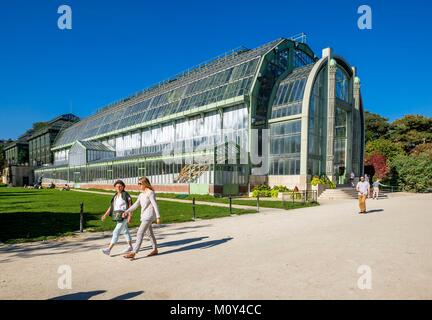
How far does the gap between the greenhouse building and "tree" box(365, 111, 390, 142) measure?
26.2 meters

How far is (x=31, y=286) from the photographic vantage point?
211 inches

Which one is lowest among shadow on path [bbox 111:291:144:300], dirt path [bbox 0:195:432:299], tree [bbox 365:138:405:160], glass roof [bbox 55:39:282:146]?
dirt path [bbox 0:195:432:299]

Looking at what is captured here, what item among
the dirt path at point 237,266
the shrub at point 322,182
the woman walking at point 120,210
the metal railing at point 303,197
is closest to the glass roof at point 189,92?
the shrub at point 322,182

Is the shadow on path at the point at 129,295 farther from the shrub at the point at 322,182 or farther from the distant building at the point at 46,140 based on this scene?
the distant building at the point at 46,140

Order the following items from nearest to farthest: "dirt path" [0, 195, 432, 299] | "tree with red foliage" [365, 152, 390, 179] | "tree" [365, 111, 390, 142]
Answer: "dirt path" [0, 195, 432, 299] → "tree with red foliage" [365, 152, 390, 179] → "tree" [365, 111, 390, 142]

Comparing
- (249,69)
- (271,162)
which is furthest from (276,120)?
(249,69)

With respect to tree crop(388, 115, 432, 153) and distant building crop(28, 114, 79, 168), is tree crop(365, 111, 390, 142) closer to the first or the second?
tree crop(388, 115, 432, 153)

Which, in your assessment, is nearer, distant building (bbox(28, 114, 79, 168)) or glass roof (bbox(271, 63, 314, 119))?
glass roof (bbox(271, 63, 314, 119))

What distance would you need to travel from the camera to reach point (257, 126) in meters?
35.1

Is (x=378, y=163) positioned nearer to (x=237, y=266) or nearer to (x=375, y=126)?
(x=375, y=126)

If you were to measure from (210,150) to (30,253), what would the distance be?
80.4 ft

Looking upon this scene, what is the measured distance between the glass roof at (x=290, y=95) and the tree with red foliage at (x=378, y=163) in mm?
20438

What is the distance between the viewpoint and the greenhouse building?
32.3m

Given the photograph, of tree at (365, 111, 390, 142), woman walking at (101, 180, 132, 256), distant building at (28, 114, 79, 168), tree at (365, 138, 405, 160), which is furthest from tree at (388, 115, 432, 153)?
distant building at (28, 114, 79, 168)
